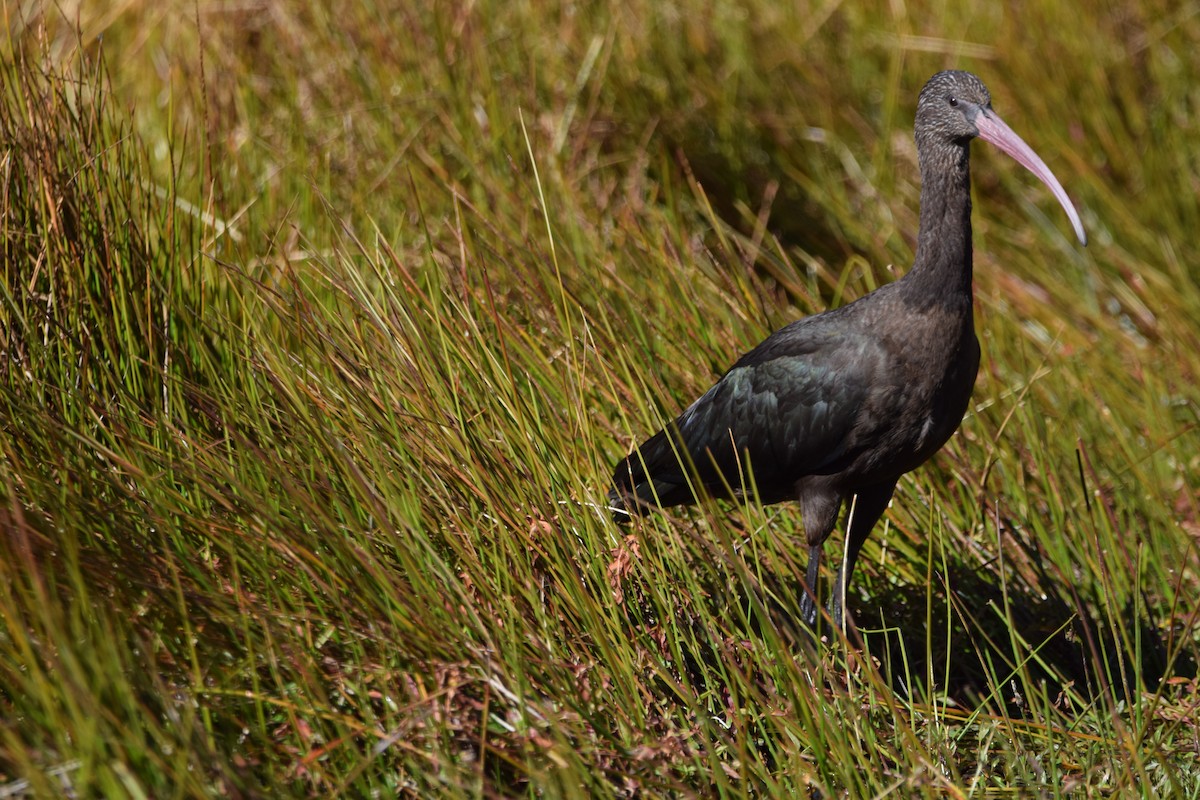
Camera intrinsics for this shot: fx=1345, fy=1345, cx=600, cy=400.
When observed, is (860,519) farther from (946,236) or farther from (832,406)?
(946,236)

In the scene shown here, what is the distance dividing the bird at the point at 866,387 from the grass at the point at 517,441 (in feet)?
0.48

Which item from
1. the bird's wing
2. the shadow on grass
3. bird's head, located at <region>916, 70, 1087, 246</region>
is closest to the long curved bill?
bird's head, located at <region>916, 70, 1087, 246</region>

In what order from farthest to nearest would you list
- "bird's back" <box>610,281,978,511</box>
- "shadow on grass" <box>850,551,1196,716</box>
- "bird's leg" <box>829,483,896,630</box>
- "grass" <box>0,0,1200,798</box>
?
"shadow on grass" <box>850,551,1196,716</box> < "bird's leg" <box>829,483,896,630</box> < "bird's back" <box>610,281,978,511</box> < "grass" <box>0,0,1200,798</box>

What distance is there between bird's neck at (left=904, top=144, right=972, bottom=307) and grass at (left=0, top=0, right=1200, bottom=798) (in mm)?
513

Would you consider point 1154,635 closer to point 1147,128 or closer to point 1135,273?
point 1135,273

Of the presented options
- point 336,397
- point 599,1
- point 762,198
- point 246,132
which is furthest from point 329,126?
point 336,397

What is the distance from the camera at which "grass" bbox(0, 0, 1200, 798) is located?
2.20 metres

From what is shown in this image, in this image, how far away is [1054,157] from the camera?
5.31 m

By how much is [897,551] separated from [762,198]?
6.39ft

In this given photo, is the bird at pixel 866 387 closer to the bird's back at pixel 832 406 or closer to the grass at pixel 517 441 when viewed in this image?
the bird's back at pixel 832 406

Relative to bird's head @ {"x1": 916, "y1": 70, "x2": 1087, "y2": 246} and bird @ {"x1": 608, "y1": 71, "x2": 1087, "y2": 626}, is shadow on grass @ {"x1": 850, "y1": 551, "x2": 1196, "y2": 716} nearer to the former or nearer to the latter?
bird @ {"x1": 608, "y1": 71, "x2": 1087, "y2": 626}

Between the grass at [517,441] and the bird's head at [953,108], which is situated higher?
the bird's head at [953,108]

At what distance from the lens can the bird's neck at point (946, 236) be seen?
2943 millimetres

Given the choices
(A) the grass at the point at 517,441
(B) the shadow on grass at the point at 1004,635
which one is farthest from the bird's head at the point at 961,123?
(B) the shadow on grass at the point at 1004,635
